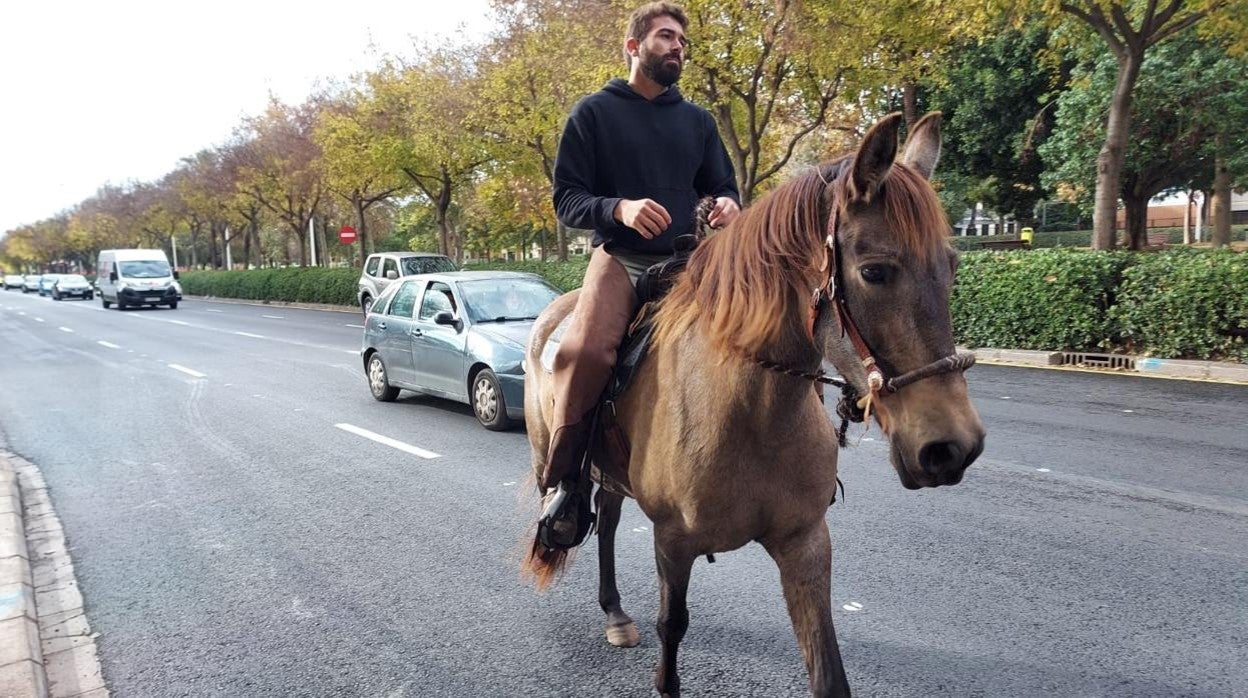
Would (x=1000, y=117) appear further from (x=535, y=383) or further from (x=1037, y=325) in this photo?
(x=535, y=383)

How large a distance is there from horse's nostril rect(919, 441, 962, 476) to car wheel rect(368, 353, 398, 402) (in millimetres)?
9720

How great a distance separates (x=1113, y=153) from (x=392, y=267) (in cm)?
1821

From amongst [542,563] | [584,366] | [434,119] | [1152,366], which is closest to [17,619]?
[542,563]

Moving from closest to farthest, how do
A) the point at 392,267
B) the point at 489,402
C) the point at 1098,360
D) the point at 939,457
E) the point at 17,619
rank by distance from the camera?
the point at 939,457 < the point at 17,619 < the point at 489,402 < the point at 1098,360 < the point at 392,267

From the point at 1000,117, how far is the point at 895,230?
29498 millimetres

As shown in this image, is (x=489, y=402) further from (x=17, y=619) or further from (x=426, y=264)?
(x=426, y=264)

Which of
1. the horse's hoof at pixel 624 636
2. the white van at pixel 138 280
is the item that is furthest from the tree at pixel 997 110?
the white van at pixel 138 280

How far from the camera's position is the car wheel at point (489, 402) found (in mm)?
8656

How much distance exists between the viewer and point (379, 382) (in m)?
11.0

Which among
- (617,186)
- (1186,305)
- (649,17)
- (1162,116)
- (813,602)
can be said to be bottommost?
(813,602)

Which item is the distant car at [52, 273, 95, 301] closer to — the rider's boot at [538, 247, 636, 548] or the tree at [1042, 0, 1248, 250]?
the tree at [1042, 0, 1248, 250]

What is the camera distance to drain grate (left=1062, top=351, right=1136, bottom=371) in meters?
11.8

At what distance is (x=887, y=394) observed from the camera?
6.33 ft

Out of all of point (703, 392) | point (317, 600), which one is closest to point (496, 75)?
point (317, 600)
